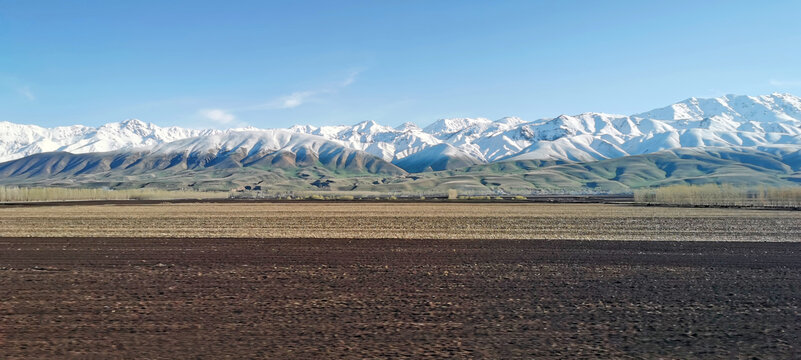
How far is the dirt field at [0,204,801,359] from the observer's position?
1113 centimetres

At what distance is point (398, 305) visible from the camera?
14.8 metres

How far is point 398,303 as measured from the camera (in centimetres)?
1503

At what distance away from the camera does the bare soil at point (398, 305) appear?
437 inches

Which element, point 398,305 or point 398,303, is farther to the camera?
point 398,303

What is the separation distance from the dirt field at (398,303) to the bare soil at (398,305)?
60 mm

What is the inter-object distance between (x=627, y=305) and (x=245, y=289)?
11507 millimetres

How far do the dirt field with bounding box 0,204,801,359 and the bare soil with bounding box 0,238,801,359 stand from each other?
0.06 metres

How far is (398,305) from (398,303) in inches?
10.2

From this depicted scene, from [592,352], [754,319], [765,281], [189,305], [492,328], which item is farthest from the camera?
[765,281]

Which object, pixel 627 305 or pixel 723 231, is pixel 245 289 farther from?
pixel 723 231

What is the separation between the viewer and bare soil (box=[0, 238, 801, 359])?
36.4 feet

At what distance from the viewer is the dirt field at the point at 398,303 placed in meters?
11.1

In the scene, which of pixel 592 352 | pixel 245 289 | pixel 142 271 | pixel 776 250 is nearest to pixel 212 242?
pixel 142 271

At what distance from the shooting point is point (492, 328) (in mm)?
12438
